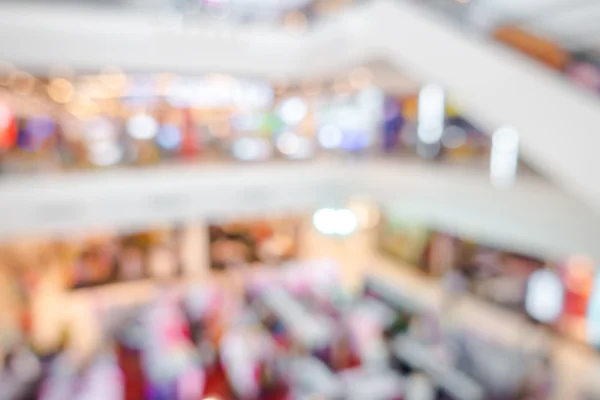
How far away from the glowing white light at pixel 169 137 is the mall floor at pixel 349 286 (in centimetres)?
140

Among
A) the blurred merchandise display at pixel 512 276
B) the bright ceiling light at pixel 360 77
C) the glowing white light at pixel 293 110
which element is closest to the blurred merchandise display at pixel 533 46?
the blurred merchandise display at pixel 512 276

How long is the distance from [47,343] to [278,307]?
290 cm

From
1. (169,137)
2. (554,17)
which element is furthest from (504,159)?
(169,137)

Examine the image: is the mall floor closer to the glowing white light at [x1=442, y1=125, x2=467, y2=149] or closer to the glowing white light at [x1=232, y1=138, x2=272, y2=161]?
the glowing white light at [x1=232, y1=138, x2=272, y2=161]

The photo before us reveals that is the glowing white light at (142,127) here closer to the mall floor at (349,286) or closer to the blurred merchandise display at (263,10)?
the blurred merchandise display at (263,10)

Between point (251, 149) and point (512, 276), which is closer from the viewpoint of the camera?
point (512, 276)

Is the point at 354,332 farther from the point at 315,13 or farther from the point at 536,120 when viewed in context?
the point at 315,13

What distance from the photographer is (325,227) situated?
6285mm

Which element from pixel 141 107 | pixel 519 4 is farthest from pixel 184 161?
pixel 519 4

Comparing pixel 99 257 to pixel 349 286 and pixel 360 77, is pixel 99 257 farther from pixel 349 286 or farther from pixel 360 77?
pixel 360 77

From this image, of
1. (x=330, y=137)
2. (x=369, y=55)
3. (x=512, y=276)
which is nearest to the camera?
(x=369, y=55)

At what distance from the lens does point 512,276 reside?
4438mm

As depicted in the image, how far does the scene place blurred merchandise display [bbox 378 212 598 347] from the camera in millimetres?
3807

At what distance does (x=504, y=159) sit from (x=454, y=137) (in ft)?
3.51
